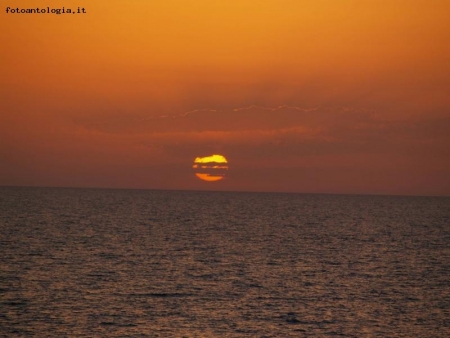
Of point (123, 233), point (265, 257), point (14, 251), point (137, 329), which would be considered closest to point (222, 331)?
point (137, 329)

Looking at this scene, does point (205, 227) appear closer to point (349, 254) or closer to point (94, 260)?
point (349, 254)

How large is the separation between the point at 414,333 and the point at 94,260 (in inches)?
1826

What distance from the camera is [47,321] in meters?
50.5

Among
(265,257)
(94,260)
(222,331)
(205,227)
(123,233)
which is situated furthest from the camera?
(205,227)

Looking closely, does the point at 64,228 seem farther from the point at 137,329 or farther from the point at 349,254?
the point at 137,329

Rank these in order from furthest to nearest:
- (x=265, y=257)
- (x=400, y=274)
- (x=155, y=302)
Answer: (x=265, y=257) → (x=400, y=274) → (x=155, y=302)

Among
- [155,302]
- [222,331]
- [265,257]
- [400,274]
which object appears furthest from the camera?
[265,257]

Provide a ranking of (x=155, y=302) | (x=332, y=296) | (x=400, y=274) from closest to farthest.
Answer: (x=155, y=302), (x=332, y=296), (x=400, y=274)

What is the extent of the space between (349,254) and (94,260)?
39.3m

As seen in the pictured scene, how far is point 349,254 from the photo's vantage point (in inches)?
3878

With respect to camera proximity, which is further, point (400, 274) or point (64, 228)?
point (64, 228)

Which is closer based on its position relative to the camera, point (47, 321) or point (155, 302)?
point (47, 321)

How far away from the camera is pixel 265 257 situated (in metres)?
91.3

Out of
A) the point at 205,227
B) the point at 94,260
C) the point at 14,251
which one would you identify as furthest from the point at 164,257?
the point at 205,227
